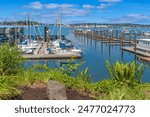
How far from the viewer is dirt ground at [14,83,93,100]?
24.5ft

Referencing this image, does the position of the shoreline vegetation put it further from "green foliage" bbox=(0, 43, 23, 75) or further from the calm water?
the calm water

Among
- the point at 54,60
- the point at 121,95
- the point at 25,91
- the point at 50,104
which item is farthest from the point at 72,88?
the point at 54,60

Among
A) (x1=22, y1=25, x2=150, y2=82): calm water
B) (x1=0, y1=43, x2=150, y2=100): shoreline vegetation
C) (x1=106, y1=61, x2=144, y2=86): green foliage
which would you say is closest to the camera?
(x1=0, y1=43, x2=150, y2=100): shoreline vegetation

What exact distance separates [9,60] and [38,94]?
2.65 meters

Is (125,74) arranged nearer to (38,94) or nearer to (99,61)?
(38,94)

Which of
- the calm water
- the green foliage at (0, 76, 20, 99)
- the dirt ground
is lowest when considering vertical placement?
Result: the calm water

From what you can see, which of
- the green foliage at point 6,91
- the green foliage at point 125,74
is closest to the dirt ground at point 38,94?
the green foliage at point 6,91

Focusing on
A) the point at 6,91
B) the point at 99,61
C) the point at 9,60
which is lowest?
the point at 99,61

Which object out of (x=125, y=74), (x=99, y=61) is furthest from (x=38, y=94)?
(x=99, y=61)

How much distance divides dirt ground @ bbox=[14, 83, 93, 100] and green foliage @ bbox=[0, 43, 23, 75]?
1611mm

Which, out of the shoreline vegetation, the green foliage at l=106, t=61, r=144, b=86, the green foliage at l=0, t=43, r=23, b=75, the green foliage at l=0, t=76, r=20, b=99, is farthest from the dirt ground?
the green foliage at l=106, t=61, r=144, b=86

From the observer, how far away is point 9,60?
10.0 metres

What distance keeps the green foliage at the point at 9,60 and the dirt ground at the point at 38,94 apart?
161cm

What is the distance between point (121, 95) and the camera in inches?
236
